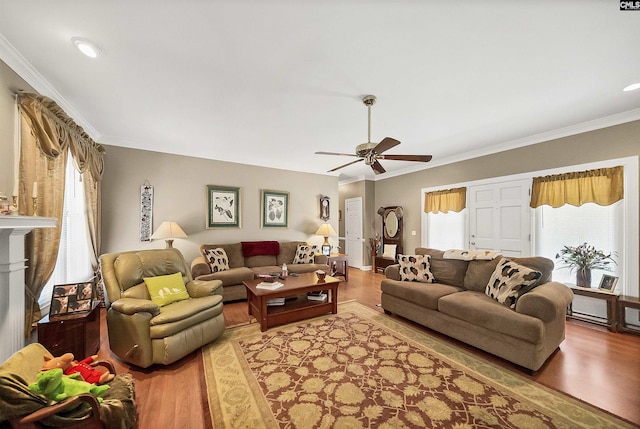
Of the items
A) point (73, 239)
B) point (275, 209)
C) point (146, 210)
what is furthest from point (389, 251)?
point (73, 239)

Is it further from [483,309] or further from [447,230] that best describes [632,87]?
[447,230]

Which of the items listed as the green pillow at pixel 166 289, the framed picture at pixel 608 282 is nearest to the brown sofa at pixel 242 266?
the green pillow at pixel 166 289

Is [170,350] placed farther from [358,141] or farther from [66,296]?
[358,141]

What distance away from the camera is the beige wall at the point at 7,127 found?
1841 mm

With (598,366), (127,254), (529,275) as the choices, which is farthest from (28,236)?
(598,366)

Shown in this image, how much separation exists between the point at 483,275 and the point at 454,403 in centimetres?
174

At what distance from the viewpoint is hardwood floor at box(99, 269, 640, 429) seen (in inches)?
65.7

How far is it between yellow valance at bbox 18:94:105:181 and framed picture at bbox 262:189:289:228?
292 centimetres

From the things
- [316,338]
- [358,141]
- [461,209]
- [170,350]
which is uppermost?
[358,141]

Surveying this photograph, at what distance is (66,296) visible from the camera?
2.14 meters

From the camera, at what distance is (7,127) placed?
1.88m

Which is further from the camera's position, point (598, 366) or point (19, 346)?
point (598, 366)

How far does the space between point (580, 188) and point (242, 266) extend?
5.46m

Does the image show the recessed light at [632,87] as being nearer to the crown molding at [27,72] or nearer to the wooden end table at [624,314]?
the wooden end table at [624,314]
